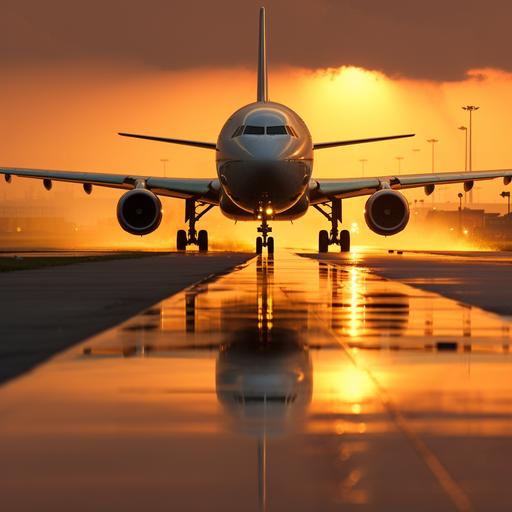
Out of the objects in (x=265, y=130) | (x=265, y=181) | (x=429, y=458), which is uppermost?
(x=265, y=130)

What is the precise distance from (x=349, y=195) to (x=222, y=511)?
52232 millimetres

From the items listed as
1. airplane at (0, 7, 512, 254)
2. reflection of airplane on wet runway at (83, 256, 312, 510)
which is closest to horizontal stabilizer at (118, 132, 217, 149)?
airplane at (0, 7, 512, 254)

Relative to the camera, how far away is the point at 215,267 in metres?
39.8

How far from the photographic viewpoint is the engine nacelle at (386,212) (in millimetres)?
53094

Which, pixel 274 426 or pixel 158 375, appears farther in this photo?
pixel 158 375

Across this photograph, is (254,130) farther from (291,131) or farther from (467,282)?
(467,282)

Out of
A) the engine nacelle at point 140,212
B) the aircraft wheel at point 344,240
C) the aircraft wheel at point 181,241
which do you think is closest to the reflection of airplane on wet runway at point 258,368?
the engine nacelle at point 140,212

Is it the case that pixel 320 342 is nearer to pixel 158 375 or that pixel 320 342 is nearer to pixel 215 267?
pixel 158 375

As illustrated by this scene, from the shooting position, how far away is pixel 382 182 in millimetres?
56781

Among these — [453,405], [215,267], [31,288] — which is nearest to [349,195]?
[215,267]

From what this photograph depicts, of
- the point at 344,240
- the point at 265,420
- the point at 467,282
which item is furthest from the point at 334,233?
the point at 265,420

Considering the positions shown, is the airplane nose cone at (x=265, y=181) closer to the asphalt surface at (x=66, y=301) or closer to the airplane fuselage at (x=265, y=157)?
the airplane fuselage at (x=265, y=157)

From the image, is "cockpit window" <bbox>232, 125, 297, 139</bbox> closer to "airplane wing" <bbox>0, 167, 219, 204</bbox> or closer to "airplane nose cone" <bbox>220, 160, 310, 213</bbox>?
"airplane nose cone" <bbox>220, 160, 310, 213</bbox>

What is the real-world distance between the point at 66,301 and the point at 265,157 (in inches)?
1014
